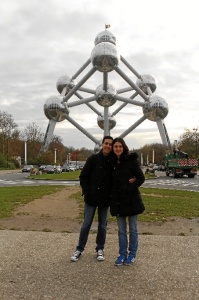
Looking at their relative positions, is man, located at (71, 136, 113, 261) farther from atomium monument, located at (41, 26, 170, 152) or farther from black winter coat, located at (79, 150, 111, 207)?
atomium monument, located at (41, 26, 170, 152)

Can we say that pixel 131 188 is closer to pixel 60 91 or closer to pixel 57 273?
pixel 57 273

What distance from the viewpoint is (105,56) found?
14914 millimetres

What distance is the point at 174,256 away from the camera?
5.23m

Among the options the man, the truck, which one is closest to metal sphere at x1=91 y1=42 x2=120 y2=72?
the man

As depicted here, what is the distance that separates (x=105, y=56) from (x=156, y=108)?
3497mm

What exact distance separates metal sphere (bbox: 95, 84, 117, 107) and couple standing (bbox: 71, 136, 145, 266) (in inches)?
475

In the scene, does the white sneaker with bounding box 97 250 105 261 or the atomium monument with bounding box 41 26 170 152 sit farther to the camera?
the atomium monument with bounding box 41 26 170 152

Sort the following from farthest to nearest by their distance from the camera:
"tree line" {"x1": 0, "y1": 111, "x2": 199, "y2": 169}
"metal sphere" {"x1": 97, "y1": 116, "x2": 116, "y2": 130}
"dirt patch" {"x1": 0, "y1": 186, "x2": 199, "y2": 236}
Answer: "tree line" {"x1": 0, "y1": 111, "x2": 199, "y2": 169} < "metal sphere" {"x1": 97, "y1": 116, "x2": 116, "y2": 130} < "dirt patch" {"x1": 0, "y1": 186, "x2": 199, "y2": 236}

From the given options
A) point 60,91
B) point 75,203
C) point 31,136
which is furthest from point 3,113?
point 75,203

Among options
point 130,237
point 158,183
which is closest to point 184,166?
point 158,183

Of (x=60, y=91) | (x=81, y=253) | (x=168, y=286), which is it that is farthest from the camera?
(x=60, y=91)

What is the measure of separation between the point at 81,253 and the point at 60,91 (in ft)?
51.1

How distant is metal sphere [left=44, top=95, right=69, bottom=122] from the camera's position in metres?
16.9

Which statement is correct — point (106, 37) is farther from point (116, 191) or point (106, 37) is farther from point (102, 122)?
point (116, 191)
